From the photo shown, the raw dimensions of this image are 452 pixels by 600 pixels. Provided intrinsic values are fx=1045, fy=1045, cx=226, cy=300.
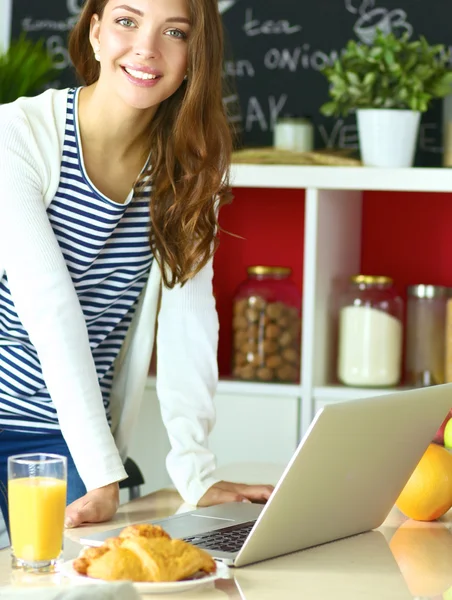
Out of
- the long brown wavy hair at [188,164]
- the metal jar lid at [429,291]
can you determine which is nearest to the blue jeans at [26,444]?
the long brown wavy hair at [188,164]

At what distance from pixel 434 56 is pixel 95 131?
4.32ft

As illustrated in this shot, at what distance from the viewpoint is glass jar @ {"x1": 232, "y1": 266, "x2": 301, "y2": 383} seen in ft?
8.34

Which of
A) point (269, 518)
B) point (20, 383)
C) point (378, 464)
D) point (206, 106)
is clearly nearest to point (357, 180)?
point (206, 106)

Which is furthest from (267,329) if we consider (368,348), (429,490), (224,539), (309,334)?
(224,539)

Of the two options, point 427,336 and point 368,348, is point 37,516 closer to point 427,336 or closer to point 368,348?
point 368,348

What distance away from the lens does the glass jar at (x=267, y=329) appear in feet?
8.34

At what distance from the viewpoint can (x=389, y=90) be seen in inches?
95.5

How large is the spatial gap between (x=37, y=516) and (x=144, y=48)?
0.77 meters

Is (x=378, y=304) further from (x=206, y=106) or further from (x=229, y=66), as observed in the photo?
(x=206, y=106)

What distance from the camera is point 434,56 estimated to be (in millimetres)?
2631

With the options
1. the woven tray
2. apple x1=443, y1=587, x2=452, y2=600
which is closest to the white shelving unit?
the woven tray

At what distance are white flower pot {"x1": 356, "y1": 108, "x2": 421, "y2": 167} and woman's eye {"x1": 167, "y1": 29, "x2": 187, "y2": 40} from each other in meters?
0.94

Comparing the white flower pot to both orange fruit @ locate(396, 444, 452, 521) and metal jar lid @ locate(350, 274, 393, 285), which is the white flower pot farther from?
orange fruit @ locate(396, 444, 452, 521)

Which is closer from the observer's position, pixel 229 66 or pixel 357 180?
pixel 357 180
